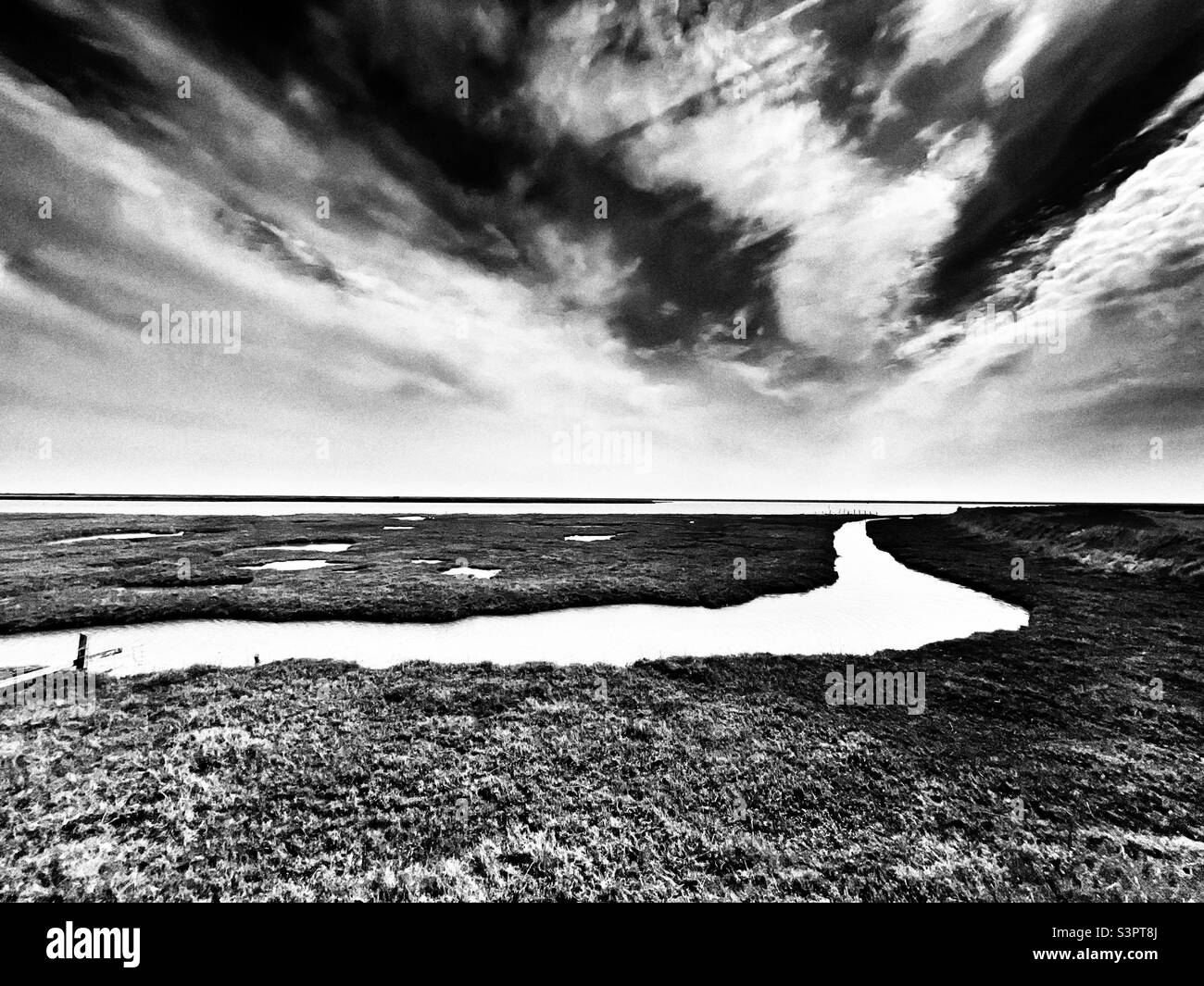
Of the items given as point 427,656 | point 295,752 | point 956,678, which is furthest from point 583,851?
point 956,678

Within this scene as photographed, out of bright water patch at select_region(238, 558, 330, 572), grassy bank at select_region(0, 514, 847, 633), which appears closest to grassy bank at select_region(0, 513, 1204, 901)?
grassy bank at select_region(0, 514, 847, 633)

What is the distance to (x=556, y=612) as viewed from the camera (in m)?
18.8

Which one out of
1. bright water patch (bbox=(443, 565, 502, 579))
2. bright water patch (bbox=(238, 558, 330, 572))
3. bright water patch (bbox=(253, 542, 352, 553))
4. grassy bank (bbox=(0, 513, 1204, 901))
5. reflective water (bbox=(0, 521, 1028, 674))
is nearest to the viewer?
grassy bank (bbox=(0, 513, 1204, 901))

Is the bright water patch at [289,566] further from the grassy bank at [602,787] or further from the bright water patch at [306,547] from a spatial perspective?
the grassy bank at [602,787]

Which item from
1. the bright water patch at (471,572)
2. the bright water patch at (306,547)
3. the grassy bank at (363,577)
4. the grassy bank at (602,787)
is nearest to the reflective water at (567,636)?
the grassy bank at (363,577)

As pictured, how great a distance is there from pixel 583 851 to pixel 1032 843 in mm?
6221

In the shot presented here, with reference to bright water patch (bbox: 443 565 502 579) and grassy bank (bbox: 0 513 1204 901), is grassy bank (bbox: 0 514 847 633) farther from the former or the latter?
grassy bank (bbox: 0 513 1204 901)

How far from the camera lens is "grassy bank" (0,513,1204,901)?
5.26m

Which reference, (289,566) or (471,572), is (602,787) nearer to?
(471,572)

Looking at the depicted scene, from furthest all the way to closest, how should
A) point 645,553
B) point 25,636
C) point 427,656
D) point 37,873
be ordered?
point 645,553 < point 25,636 < point 427,656 < point 37,873

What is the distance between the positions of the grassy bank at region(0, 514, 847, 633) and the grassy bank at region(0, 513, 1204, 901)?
7.73 metres

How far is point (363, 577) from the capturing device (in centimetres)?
2328
